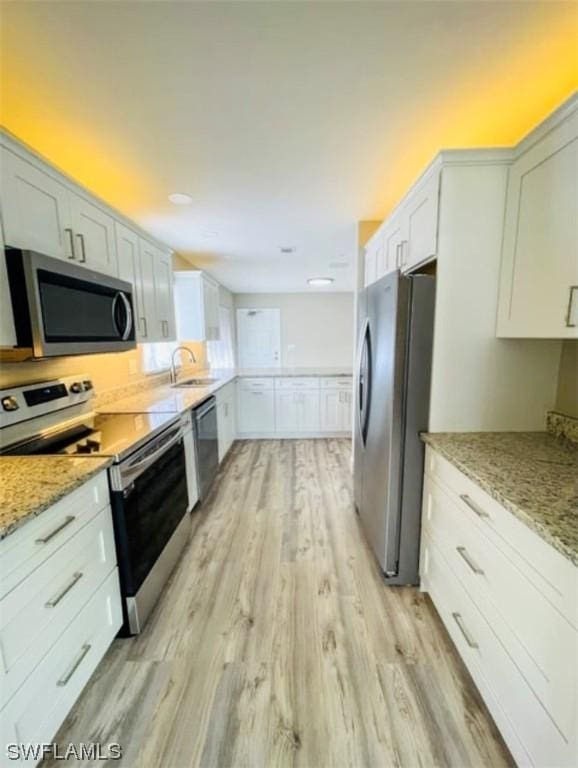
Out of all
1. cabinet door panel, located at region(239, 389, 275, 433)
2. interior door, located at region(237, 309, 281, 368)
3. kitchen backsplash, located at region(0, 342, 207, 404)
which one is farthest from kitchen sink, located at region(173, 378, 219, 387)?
interior door, located at region(237, 309, 281, 368)

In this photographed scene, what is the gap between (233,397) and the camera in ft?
14.6

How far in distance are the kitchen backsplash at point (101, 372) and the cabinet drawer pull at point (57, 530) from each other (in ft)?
2.73

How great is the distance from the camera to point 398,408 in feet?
5.75

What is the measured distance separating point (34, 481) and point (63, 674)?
2.19 ft

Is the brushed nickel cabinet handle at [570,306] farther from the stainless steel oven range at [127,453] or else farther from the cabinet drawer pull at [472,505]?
the stainless steel oven range at [127,453]

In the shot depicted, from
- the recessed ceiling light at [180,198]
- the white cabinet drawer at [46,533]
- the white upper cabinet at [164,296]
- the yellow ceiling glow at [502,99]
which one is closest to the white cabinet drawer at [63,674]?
the white cabinet drawer at [46,533]

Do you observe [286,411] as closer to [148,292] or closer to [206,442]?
[206,442]

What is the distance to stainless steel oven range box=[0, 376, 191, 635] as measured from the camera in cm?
147

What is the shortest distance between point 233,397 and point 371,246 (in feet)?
8.52

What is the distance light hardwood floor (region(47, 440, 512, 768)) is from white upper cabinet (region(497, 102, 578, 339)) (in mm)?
1474

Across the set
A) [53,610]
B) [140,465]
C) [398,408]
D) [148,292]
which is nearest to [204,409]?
[148,292]

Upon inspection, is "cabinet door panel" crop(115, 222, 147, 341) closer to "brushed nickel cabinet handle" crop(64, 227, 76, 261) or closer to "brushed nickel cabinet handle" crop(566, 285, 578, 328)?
"brushed nickel cabinet handle" crop(64, 227, 76, 261)

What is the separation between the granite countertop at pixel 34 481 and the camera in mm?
946

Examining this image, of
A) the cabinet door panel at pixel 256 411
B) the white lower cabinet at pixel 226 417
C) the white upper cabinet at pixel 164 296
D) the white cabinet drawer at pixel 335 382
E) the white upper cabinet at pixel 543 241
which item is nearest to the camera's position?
the white upper cabinet at pixel 543 241
